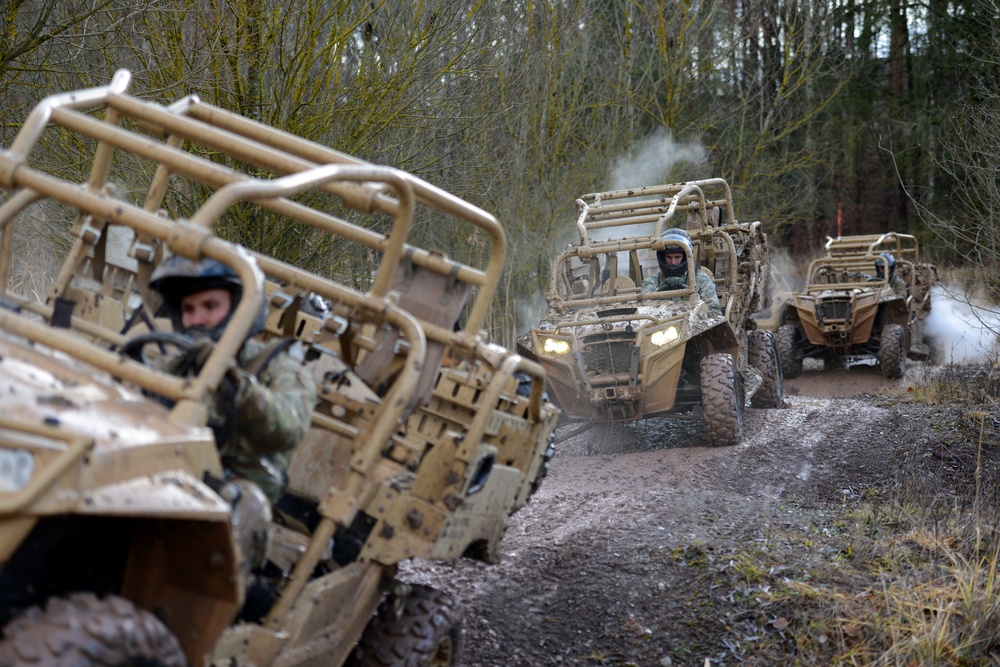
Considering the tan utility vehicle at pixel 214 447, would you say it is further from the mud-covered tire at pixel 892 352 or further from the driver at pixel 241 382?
the mud-covered tire at pixel 892 352

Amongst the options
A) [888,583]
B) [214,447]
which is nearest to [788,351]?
[888,583]

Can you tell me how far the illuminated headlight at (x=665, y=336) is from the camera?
27.3 ft

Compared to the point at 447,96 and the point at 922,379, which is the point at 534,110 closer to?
the point at 447,96

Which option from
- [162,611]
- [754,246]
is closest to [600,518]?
[162,611]

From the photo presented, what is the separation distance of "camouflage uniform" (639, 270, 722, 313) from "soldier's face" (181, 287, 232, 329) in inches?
252

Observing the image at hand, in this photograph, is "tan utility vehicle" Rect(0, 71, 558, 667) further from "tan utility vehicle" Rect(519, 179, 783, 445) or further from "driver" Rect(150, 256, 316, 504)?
"tan utility vehicle" Rect(519, 179, 783, 445)

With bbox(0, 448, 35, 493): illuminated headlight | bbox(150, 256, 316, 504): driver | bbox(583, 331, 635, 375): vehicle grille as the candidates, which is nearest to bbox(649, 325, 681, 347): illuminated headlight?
bbox(583, 331, 635, 375): vehicle grille

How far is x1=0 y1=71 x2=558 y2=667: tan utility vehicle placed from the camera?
2.00m

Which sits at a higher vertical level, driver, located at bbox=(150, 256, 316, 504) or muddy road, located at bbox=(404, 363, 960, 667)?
driver, located at bbox=(150, 256, 316, 504)

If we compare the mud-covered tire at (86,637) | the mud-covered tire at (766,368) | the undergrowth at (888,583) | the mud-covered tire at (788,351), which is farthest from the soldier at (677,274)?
the mud-covered tire at (86,637)

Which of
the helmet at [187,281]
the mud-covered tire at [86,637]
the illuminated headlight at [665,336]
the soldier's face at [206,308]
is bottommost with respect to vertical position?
the illuminated headlight at [665,336]

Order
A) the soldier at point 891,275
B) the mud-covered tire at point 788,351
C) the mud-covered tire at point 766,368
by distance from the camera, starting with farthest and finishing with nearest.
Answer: the soldier at point 891,275 < the mud-covered tire at point 788,351 < the mud-covered tire at point 766,368

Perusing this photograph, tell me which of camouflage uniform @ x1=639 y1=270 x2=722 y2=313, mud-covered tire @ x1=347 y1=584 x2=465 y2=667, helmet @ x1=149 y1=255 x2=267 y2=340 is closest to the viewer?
helmet @ x1=149 y1=255 x2=267 y2=340

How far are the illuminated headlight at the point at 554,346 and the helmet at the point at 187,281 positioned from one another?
5.31 m
